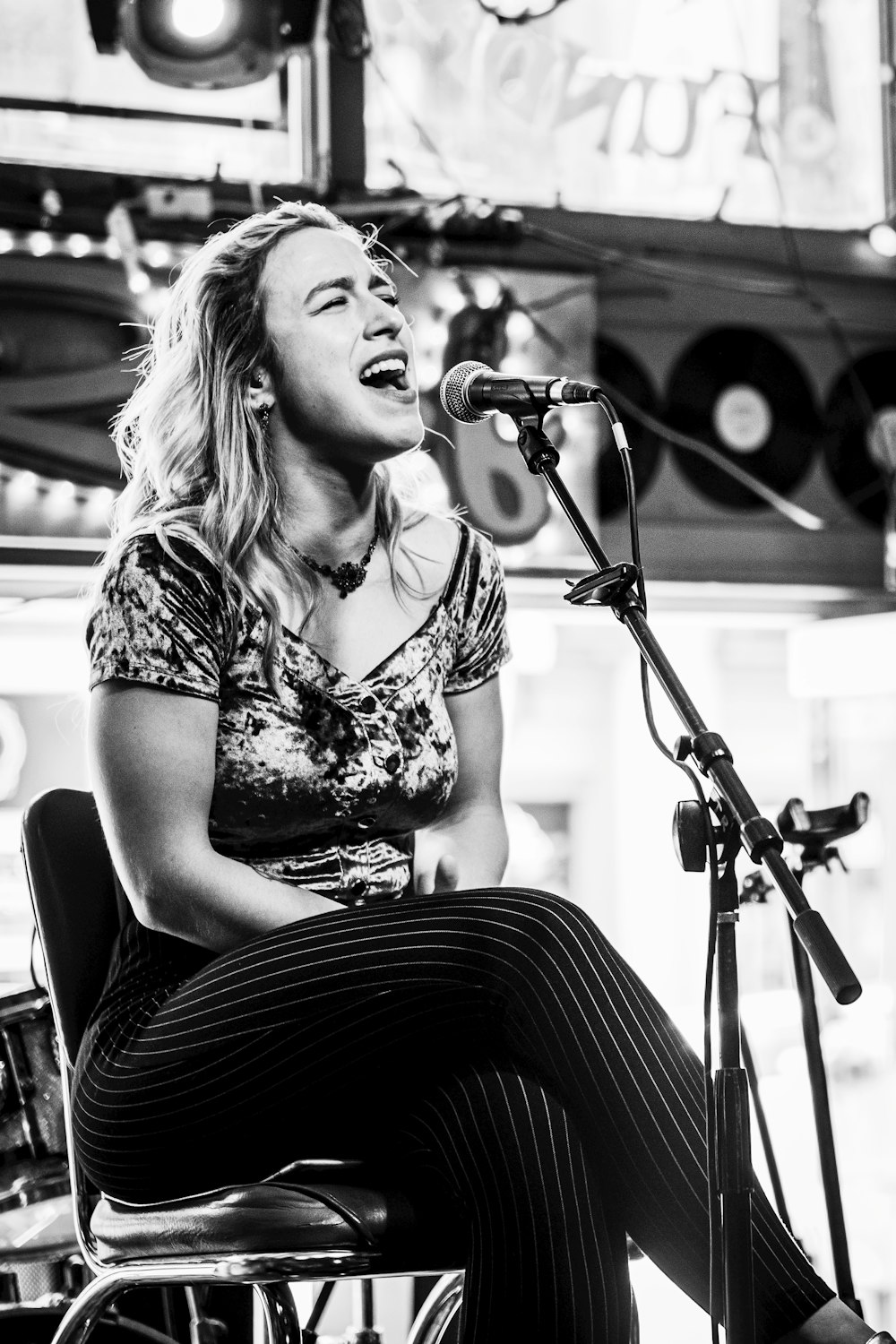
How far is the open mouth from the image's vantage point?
156cm

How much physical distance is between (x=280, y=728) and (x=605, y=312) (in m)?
2.50

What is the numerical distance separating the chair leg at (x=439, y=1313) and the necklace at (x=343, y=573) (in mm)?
682

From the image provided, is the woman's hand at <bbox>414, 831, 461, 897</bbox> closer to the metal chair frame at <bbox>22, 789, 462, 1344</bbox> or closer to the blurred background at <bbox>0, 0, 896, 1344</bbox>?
the metal chair frame at <bbox>22, 789, 462, 1344</bbox>

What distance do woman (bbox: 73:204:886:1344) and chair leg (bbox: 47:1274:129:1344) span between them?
3.6 inches

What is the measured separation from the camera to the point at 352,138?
351cm

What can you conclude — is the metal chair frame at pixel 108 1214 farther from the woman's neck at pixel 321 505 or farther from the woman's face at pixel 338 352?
the woman's face at pixel 338 352

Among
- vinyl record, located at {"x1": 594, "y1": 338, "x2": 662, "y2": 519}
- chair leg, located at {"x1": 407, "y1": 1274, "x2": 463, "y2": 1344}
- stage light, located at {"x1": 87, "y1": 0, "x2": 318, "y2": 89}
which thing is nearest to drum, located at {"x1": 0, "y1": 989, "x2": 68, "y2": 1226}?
chair leg, located at {"x1": 407, "y1": 1274, "x2": 463, "y2": 1344}

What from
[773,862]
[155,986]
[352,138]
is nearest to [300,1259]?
[155,986]

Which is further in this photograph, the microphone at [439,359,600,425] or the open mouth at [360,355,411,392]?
the open mouth at [360,355,411,392]

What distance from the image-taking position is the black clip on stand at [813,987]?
176 cm

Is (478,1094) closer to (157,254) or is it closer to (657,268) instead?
(157,254)

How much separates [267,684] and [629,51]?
8.99 feet

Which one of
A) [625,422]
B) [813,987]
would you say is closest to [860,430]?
[625,422]

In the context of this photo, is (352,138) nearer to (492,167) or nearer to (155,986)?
(492,167)
